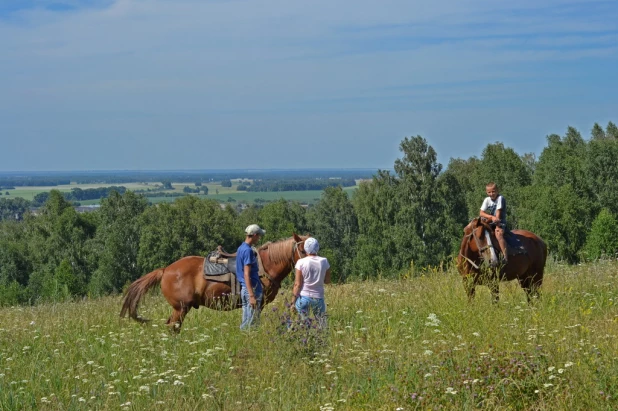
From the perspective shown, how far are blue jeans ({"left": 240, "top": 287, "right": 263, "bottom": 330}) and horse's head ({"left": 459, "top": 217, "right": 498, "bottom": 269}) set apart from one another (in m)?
3.72

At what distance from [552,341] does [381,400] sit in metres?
2.28

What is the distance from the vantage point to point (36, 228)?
87.6m

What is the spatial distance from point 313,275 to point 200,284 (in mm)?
2492

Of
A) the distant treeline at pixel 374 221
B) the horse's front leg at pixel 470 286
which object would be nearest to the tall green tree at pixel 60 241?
the distant treeline at pixel 374 221

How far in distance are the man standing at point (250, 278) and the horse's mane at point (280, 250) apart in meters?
0.53

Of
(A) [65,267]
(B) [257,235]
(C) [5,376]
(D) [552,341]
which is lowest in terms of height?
(A) [65,267]

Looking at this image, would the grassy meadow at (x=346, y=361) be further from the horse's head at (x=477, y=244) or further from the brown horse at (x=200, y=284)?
the horse's head at (x=477, y=244)

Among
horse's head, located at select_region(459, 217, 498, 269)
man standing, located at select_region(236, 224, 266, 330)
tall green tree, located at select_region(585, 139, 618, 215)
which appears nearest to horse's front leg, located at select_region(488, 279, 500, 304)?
horse's head, located at select_region(459, 217, 498, 269)

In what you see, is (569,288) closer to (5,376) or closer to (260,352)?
(260,352)

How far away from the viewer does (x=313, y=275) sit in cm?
955

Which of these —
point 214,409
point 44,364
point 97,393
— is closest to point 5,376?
point 44,364

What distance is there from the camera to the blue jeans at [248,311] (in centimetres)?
1005

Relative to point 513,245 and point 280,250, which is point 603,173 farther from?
point 280,250

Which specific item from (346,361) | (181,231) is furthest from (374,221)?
(346,361)
